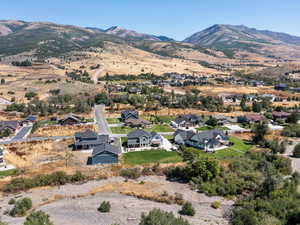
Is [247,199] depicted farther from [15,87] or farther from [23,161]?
[15,87]

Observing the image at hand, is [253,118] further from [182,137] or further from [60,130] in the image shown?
[60,130]

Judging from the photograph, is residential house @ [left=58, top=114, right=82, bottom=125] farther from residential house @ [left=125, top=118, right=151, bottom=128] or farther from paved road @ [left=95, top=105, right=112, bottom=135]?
residential house @ [left=125, top=118, right=151, bottom=128]

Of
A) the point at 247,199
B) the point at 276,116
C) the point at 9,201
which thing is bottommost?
the point at 9,201

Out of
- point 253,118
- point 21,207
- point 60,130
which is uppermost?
point 253,118

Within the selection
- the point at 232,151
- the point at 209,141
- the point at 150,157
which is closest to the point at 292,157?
the point at 232,151

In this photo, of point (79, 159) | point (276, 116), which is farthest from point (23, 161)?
point (276, 116)

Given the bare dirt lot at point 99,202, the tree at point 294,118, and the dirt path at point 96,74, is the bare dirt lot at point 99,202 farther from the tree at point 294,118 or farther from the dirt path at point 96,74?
the dirt path at point 96,74

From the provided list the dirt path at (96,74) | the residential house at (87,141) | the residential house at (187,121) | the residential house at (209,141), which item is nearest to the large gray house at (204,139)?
the residential house at (209,141)
